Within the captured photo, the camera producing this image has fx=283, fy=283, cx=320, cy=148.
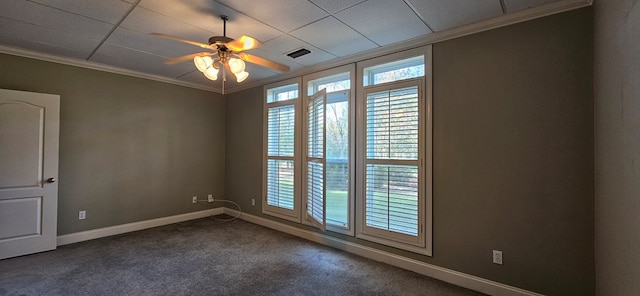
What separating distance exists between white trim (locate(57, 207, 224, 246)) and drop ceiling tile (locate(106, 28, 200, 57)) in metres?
2.58

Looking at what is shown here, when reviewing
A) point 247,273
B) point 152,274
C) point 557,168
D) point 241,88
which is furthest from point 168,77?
point 557,168

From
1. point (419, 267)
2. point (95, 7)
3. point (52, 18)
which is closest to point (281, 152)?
point (419, 267)

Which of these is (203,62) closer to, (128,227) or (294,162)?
(294,162)

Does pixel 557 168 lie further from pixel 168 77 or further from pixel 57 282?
pixel 168 77

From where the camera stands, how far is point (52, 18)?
8.30 feet

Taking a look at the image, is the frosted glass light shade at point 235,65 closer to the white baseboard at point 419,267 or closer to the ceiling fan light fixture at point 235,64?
the ceiling fan light fixture at point 235,64

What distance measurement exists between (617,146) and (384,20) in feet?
5.98

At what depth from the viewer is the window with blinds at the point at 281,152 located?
420 cm

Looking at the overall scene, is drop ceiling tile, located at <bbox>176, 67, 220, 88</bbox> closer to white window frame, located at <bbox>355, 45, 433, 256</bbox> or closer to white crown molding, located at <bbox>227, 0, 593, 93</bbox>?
white crown molding, located at <bbox>227, 0, 593, 93</bbox>

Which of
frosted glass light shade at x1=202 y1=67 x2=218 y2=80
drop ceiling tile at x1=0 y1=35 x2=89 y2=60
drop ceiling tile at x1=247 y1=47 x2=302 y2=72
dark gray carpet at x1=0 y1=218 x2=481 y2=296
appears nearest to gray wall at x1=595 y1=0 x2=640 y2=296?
dark gray carpet at x1=0 y1=218 x2=481 y2=296

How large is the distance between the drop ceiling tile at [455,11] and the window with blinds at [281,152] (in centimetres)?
220

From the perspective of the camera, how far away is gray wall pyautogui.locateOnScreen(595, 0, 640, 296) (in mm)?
1367

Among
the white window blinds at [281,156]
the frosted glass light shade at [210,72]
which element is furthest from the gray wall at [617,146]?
the white window blinds at [281,156]

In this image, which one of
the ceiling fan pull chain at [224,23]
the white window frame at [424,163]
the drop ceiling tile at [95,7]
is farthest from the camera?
the white window frame at [424,163]
